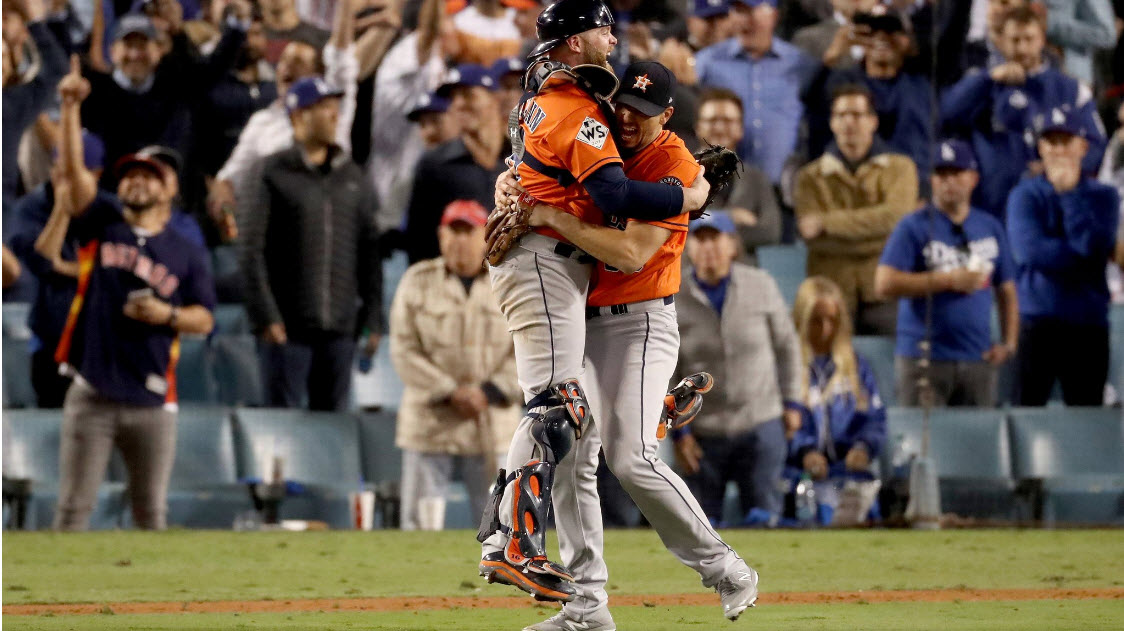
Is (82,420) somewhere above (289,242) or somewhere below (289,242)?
below

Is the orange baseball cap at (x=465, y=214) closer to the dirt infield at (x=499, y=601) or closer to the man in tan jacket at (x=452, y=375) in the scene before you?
the man in tan jacket at (x=452, y=375)

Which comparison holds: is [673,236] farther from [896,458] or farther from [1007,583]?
[896,458]

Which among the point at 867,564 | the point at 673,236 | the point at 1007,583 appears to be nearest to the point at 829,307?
the point at 867,564

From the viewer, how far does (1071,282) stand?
8.55 m

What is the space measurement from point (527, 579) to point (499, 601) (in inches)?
61.3

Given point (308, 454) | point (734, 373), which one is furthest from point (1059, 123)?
point (308, 454)

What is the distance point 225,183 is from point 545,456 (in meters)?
4.94

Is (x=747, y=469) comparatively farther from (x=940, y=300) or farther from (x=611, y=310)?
(x=611, y=310)

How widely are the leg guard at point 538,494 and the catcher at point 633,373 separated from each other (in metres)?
0.20

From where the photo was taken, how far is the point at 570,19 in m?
4.18

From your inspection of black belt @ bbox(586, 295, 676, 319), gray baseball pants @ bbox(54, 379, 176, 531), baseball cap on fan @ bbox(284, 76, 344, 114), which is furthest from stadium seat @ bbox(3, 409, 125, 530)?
black belt @ bbox(586, 295, 676, 319)

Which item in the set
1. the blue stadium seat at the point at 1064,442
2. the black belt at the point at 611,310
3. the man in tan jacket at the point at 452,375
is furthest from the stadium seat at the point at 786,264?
the black belt at the point at 611,310

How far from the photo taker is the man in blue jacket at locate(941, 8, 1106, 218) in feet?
28.1

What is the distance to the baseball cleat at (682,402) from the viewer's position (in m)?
4.57
